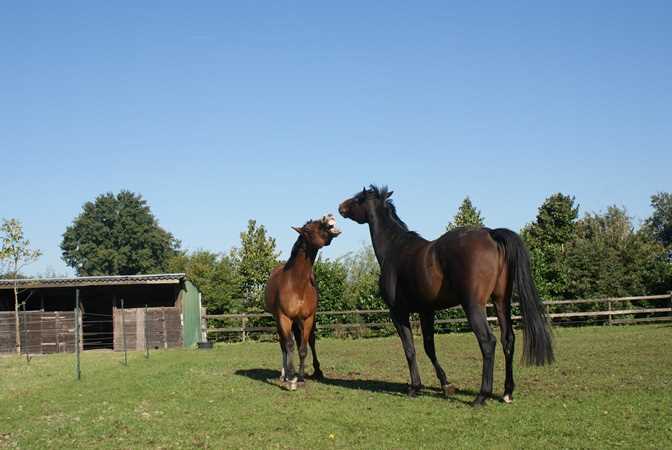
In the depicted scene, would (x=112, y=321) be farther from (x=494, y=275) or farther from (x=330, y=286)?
(x=494, y=275)

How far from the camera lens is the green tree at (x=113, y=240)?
63531mm

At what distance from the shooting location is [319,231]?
36.3ft

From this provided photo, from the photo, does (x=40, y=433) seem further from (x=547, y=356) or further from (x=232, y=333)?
(x=232, y=333)

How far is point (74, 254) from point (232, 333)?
3952cm

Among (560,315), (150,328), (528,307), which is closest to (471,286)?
(528,307)

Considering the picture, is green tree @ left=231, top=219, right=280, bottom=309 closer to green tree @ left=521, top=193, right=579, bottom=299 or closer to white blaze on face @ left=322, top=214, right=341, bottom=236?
green tree @ left=521, top=193, right=579, bottom=299

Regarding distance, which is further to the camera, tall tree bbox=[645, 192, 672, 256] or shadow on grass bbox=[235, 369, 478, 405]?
tall tree bbox=[645, 192, 672, 256]

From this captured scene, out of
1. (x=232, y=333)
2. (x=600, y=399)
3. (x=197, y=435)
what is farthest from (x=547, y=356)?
(x=232, y=333)

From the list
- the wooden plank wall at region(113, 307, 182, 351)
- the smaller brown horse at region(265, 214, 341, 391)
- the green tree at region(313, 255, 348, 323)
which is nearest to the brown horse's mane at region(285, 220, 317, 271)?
the smaller brown horse at region(265, 214, 341, 391)

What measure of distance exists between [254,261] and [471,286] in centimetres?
2653

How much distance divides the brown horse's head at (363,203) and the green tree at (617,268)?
875 inches

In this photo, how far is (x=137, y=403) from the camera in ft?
31.6

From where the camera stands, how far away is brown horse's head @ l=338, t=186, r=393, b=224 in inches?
406

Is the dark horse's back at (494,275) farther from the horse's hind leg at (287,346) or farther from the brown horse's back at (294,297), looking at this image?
the horse's hind leg at (287,346)
